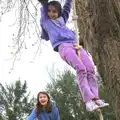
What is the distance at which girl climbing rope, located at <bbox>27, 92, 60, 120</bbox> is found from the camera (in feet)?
17.7

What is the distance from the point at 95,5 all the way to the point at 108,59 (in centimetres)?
71

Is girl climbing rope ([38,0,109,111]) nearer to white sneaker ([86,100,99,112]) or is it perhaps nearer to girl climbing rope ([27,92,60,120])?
white sneaker ([86,100,99,112])

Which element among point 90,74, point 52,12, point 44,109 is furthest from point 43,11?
point 44,109

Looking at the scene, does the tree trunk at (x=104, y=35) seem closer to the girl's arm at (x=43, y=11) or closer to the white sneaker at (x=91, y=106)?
the white sneaker at (x=91, y=106)

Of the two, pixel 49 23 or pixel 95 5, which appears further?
pixel 95 5

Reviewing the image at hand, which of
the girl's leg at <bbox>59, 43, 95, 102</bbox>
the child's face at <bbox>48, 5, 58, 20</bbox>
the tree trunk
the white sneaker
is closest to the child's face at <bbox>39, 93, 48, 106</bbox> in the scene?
the tree trunk

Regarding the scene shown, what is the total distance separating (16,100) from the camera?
27.4 meters

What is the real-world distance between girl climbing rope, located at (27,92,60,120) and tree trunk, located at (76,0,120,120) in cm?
88

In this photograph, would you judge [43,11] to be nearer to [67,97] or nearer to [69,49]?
[69,49]

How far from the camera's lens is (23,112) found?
26.8 meters

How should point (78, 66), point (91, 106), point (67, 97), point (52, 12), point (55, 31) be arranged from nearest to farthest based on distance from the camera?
point (91, 106) < point (78, 66) < point (55, 31) < point (52, 12) < point (67, 97)

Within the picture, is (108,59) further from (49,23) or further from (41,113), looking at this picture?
(41,113)

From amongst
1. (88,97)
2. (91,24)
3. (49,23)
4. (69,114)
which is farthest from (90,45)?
(69,114)

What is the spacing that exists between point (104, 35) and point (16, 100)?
22820 mm
